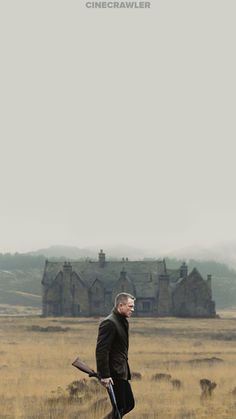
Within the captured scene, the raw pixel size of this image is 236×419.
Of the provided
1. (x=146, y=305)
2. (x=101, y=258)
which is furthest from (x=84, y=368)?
(x=101, y=258)

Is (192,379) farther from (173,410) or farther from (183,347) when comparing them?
(183,347)

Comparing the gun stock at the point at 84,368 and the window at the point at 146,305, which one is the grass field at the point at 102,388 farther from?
the window at the point at 146,305

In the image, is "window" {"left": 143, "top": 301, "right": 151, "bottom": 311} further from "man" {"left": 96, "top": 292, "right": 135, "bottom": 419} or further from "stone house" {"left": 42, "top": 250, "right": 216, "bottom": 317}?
"man" {"left": 96, "top": 292, "right": 135, "bottom": 419}

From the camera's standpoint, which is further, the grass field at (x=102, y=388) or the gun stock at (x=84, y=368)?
the grass field at (x=102, y=388)

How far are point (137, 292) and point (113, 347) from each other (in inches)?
4016

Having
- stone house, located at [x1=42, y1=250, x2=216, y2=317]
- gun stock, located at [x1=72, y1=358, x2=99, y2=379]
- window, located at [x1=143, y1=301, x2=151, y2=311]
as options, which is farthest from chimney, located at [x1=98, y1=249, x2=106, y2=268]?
gun stock, located at [x1=72, y1=358, x2=99, y2=379]

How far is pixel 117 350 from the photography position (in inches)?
515

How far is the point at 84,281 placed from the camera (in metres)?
118

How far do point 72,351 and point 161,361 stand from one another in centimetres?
617

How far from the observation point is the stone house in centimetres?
11288

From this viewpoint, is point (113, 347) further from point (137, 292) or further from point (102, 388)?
point (137, 292)

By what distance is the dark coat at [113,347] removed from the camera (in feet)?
42.3

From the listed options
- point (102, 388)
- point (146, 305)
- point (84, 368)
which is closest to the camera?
point (84, 368)

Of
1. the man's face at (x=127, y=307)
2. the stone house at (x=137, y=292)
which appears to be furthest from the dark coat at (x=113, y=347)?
the stone house at (x=137, y=292)
